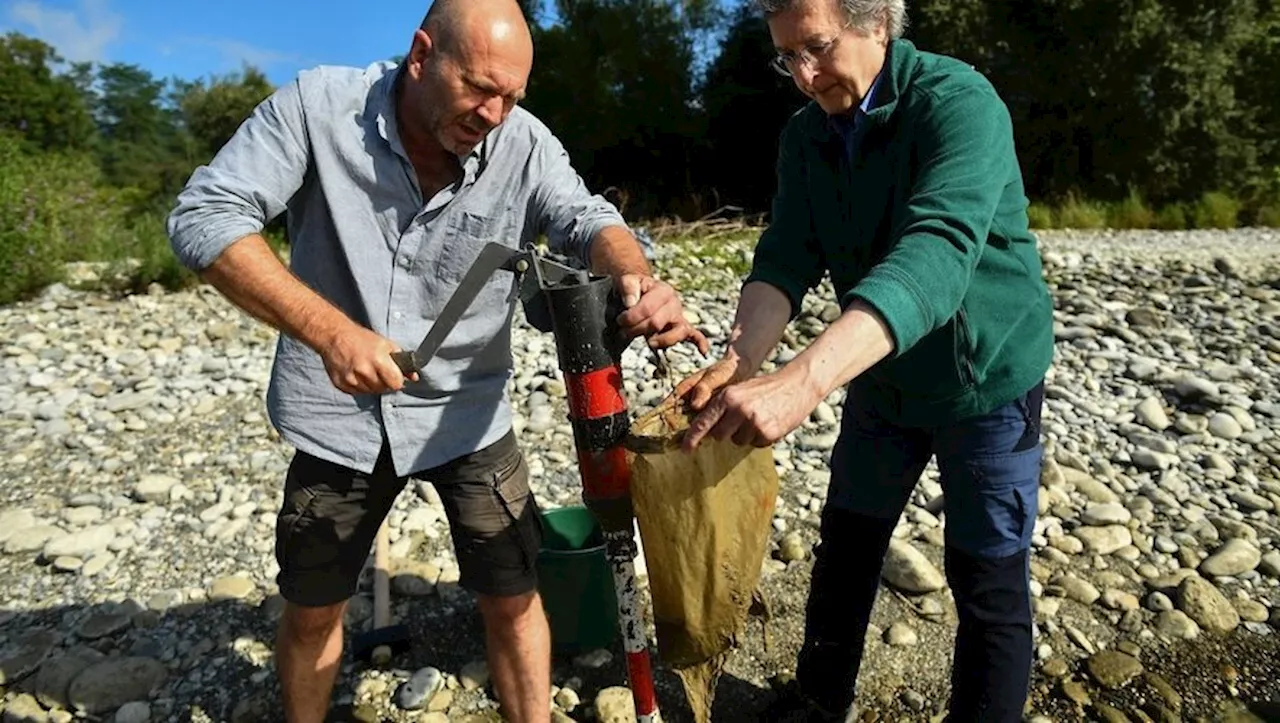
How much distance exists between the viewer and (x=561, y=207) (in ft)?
8.03

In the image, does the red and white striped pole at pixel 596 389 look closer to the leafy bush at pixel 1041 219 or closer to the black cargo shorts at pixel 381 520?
the black cargo shorts at pixel 381 520

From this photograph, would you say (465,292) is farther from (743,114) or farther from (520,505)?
(743,114)

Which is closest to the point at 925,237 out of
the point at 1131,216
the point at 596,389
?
the point at 596,389

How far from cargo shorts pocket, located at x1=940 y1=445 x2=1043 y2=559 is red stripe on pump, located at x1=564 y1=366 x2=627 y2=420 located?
931 mm

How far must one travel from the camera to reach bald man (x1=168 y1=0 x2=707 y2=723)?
6.73 feet

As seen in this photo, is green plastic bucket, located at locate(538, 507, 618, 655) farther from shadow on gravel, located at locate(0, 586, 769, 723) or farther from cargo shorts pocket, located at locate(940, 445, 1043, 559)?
cargo shorts pocket, located at locate(940, 445, 1043, 559)

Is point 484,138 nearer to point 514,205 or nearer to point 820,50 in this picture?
point 514,205

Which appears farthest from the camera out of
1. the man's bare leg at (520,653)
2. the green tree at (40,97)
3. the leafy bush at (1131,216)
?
the green tree at (40,97)

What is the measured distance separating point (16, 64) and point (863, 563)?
43970 mm

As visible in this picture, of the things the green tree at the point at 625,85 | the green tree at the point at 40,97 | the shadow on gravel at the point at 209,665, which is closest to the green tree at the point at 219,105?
the green tree at the point at 40,97

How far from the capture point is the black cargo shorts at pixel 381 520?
7.87 feet

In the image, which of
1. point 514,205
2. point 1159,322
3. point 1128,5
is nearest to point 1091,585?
point 514,205

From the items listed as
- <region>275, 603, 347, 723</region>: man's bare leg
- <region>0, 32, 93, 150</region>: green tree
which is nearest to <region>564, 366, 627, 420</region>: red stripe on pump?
<region>275, 603, 347, 723</region>: man's bare leg

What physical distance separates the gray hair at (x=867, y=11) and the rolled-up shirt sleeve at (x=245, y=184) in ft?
3.72
